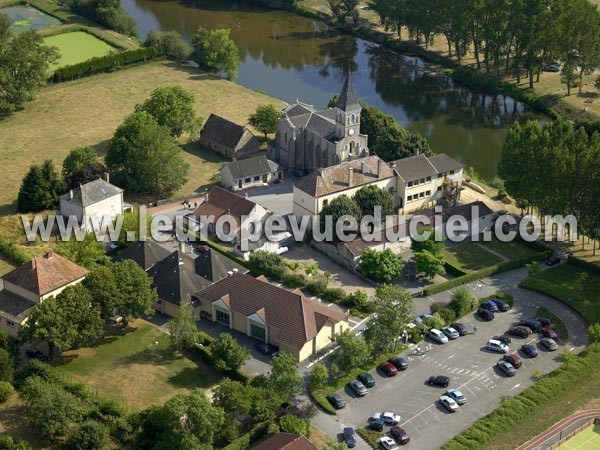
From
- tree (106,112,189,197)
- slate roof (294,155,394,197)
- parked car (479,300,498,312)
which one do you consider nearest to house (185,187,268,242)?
slate roof (294,155,394,197)

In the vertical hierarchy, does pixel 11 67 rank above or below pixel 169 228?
above

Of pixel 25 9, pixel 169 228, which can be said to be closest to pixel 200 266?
pixel 169 228

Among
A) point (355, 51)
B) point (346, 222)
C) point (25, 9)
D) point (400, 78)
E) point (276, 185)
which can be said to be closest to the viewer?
point (346, 222)

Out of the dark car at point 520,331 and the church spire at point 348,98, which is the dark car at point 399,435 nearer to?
the dark car at point 520,331

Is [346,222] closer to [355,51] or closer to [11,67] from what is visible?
[11,67]

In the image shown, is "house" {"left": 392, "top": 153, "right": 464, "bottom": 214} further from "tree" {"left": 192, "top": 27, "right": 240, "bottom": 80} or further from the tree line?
"tree" {"left": 192, "top": 27, "right": 240, "bottom": 80}

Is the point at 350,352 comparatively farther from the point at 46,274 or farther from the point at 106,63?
the point at 106,63
